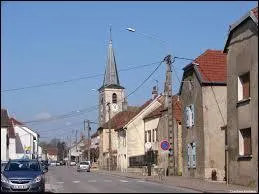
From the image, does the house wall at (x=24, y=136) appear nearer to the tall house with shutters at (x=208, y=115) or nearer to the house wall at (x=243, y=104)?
the tall house with shutters at (x=208, y=115)

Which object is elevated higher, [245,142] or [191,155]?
[245,142]

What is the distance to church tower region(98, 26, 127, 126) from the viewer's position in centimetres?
11775

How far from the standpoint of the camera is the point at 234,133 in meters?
32.8

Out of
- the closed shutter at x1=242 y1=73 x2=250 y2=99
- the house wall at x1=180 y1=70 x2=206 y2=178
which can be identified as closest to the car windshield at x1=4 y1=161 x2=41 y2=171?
the closed shutter at x1=242 y1=73 x2=250 y2=99

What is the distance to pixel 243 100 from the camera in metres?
31.2

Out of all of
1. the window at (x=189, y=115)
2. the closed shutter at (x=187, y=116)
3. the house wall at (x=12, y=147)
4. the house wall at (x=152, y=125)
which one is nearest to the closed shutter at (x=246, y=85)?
the window at (x=189, y=115)

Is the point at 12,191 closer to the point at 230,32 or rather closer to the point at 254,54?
the point at 254,54

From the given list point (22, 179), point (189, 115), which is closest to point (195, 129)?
point (189, 115)

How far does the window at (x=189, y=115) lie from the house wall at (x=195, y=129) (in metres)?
0.31

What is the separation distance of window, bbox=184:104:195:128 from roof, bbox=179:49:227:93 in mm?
2819

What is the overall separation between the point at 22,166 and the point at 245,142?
472 inches

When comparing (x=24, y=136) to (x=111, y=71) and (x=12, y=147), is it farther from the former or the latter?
(x=12, y=147)

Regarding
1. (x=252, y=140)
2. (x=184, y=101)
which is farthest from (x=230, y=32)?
(x=184, y=101)

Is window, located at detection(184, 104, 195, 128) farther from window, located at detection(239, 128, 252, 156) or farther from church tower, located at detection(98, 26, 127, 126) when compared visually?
church tower, located at detection(98, 26, 127, 126)
